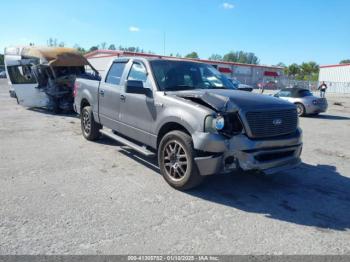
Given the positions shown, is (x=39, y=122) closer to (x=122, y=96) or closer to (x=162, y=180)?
(x=122, y=96)

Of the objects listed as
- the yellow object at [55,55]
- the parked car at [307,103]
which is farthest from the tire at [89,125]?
the parked car at [307,103]

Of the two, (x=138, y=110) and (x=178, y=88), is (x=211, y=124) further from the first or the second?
(x=138, y=110)

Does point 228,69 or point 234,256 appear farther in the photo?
point 228,69

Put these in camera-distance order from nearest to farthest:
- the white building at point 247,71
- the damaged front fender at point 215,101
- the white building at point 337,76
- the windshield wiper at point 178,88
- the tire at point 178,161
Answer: the damaged front fender at point 215,101 → the tire at point 178,161 → the windshield wiper at point 178,88 → the white building at point 337,76 → the white building at point 247,71

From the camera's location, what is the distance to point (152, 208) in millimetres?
4465

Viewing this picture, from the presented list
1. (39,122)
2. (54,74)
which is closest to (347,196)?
(39,122)

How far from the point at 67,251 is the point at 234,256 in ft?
5.40

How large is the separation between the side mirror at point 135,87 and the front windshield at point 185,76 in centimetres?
30

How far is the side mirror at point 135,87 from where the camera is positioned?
17.9ft

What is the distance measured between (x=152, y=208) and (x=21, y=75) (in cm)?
1244

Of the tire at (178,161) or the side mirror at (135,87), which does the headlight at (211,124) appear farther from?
the side mirror at (135,87)

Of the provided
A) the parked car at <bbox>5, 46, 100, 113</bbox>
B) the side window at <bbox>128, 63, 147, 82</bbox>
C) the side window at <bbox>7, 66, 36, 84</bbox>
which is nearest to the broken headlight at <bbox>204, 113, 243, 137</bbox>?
the side window at <bbox>128, 63, 147, 82</bbox>

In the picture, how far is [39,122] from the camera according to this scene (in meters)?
11.5

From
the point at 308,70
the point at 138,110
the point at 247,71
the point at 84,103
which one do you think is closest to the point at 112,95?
Result: the point at 138,110
